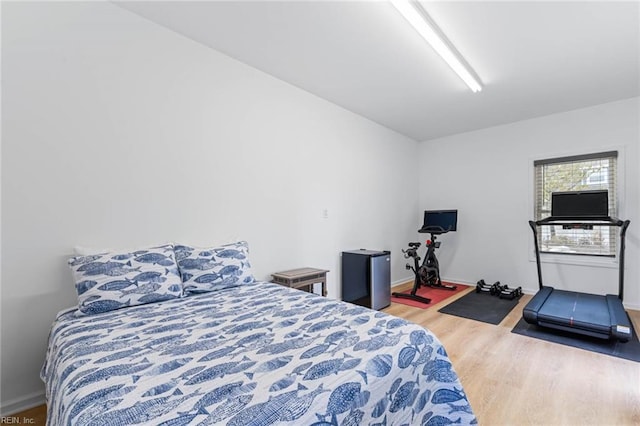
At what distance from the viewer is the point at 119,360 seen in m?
1.25

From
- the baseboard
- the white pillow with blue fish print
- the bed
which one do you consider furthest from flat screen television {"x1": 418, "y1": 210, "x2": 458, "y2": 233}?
the baseboard

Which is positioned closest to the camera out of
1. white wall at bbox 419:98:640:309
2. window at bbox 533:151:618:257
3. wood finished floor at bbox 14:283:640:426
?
wood finished floor at bbox 14:283:640:426

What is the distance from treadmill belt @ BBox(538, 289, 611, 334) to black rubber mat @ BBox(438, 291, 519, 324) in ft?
1.68

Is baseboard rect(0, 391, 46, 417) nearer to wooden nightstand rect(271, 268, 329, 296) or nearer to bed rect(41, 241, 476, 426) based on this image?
bed rect(41, 241, 476, 426)

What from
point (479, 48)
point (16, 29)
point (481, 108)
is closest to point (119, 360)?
point (16, 29)

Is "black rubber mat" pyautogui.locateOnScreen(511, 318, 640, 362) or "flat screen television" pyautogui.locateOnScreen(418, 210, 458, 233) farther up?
"flat screen television" pyautogui.locateOnScreen(418, 210, 458, 233)

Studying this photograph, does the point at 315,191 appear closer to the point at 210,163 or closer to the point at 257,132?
the point at 257,132

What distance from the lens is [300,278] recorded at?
3.12m

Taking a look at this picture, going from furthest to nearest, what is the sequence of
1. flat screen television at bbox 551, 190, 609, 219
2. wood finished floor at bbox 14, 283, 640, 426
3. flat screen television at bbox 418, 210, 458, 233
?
1. flat screen television at bbox 418, 210, 458, 233
2. flat screen television at bbox 551, 190, 609, 219
3. wood finished floor at bbox 14, 283, 640, 426

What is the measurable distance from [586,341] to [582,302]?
730mm

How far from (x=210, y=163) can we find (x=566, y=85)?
4.28 metres

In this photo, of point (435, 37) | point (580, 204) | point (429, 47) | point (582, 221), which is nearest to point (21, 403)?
point (435, 37)

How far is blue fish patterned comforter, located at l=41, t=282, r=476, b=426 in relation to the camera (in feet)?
3.07

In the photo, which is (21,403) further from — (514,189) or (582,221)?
(514,189)
